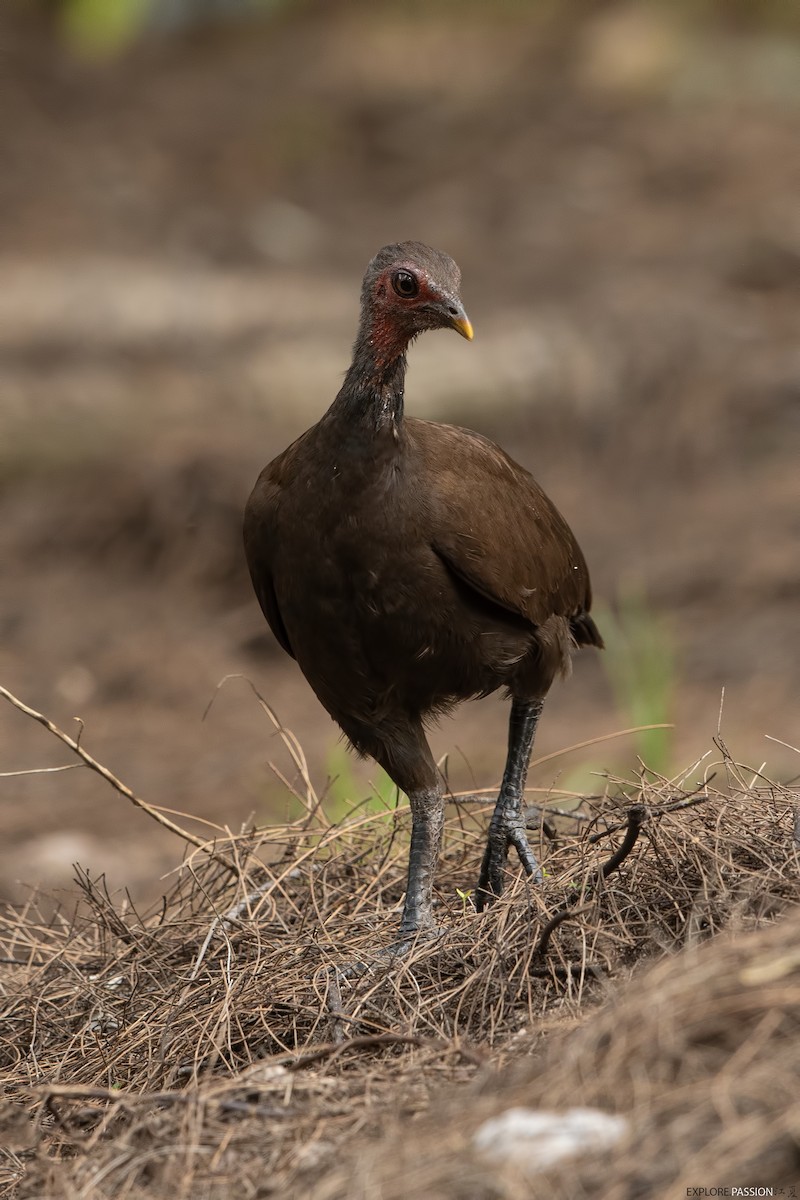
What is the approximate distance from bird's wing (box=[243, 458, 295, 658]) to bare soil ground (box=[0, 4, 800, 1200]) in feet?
2.35

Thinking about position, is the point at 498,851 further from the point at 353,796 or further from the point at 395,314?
the point at 395,314

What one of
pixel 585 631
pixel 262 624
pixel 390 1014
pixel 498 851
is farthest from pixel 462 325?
pixel 262 624

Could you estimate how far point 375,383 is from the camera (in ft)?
12.8

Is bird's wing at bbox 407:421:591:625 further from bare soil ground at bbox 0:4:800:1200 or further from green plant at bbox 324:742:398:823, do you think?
green plant at bbox 324:742:398:823

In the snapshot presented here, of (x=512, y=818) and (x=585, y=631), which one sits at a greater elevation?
(x=585, y=631)

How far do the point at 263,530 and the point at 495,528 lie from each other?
64 centimetres

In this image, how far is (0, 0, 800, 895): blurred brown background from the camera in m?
7.91

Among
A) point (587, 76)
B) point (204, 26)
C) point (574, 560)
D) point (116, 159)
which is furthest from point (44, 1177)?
point (204, 26)

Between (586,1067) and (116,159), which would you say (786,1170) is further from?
(116,159)

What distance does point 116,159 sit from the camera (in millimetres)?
13711

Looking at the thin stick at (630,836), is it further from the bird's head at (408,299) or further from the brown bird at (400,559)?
the bird's head at (408,299)

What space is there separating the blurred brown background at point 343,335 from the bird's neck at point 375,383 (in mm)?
1622

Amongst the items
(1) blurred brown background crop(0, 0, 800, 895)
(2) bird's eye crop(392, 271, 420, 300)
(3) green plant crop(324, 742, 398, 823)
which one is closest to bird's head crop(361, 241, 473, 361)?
(2) bird's eye crop(392, 271, 420, 300)

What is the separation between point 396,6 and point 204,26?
87.8 inches
